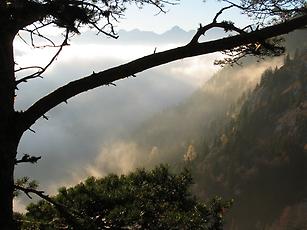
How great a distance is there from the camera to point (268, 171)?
18225cm

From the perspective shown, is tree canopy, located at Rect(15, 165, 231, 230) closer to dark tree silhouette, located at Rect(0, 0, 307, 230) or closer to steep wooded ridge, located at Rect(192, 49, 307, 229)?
dark tree silhouette, located at Rect(0, 0, 307, 230)

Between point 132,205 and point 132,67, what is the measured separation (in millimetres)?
4252

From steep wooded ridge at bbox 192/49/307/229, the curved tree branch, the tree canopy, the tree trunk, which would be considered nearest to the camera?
the tree trunk

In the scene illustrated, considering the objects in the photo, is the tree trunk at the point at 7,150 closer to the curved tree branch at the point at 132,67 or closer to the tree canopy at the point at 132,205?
the curved tree branch at the point at 132,67

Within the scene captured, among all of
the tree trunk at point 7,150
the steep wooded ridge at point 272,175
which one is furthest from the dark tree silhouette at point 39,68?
the steep wooded ridge at point 272,175

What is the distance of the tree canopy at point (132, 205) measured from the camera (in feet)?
A: 22.6

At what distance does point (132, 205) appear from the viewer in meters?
8.00

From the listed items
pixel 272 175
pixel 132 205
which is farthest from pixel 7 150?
pixel 272 175

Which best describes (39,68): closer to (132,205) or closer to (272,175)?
(132,205)

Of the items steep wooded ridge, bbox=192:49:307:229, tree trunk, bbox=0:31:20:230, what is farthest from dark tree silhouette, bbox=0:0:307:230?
steep wooded ridge, bbox=192:49:307:229

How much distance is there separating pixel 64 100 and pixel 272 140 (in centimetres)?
19496

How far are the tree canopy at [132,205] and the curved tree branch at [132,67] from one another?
3.91 ft

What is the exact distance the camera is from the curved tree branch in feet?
13.7

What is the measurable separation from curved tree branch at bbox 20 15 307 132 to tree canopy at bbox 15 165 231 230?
1193 mm
